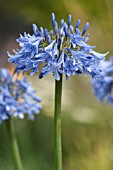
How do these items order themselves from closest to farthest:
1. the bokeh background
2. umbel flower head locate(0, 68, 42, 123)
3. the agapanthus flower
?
1. umbel flower head locate(0, 68, 42, 123)
2. the agapanthus flower
3. the bokeh background

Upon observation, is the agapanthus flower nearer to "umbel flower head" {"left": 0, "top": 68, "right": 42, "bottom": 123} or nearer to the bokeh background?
"umbel flower head" {"left": 0, "top": 68, "right": 42, "bottom": 123}

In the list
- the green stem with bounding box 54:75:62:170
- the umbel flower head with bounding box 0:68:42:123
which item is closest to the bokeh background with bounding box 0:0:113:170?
the umbel flower head with bounding box 0:68:42:123

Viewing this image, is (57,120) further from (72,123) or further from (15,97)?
(72,123)

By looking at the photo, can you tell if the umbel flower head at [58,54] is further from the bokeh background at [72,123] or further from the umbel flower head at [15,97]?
the bokeh background at [72,123]

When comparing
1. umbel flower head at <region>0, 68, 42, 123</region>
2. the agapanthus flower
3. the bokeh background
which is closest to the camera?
umbel flower head at <region>0, 68, 42, 123</region>

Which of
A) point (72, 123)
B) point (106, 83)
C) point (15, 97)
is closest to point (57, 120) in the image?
point (15, 97)

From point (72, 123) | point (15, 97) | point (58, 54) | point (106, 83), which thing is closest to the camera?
point (58, 54)

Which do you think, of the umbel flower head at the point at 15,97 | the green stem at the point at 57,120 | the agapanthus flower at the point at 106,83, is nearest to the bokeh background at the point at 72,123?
the agapanthus flower at the point at 106,83
